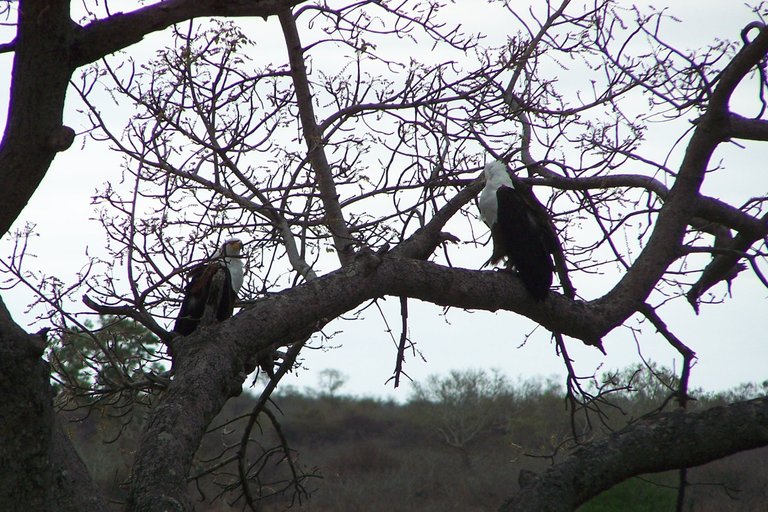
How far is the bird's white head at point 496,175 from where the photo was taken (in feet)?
13.4

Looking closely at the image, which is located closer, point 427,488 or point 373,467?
point 427,488

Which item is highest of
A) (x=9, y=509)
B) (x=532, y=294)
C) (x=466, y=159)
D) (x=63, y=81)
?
(x=466, y=159)

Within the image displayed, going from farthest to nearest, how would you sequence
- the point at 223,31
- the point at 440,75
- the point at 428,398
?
the point at 428,398 < the point at 440,75 < the point at 223,31

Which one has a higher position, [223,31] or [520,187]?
[223,31]

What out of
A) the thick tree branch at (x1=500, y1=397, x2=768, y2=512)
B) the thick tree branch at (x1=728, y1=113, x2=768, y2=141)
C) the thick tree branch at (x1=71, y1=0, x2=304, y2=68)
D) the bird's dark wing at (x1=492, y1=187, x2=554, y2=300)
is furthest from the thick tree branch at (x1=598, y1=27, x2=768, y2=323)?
the thick tree branch at (x1=71, y1=0, x2=304, y2=68)

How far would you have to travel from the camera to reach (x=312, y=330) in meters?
3.66

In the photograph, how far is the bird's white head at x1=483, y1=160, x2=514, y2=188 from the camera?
4.09 meters

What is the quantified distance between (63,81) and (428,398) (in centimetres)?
2187

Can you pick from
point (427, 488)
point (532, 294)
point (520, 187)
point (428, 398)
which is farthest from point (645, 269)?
point (428, 398)

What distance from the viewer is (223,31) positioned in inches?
154

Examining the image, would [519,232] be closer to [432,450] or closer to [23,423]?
[23,423]

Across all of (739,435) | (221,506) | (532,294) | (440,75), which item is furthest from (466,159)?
(221,506)

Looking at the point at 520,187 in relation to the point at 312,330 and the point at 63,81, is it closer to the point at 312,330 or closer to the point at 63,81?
the point at 312,330

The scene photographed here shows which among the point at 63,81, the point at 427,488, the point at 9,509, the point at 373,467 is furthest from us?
the point at 373,467
